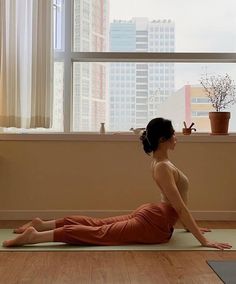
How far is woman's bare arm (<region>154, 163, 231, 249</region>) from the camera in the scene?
8.57 feet

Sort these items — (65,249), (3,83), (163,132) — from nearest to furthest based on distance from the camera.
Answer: (65,249)
(163,132)
(3,83)

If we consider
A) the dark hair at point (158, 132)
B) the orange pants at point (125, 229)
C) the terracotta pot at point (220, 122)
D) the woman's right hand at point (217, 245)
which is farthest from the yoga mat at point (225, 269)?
the terracotta pot at point (220, 122)

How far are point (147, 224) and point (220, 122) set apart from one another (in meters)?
1.46

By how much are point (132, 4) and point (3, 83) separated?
53.7 inches

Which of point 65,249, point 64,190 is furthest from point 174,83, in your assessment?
point 65,249

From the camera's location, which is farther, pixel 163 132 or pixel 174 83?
pixel 174 83

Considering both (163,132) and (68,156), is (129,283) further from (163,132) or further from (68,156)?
(68,156)

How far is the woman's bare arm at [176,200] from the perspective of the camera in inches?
103

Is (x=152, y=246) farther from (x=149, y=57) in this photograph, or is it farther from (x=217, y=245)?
(x=149, y=57)

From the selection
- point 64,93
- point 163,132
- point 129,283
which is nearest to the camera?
point 129,283

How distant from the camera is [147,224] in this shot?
268 centimetres

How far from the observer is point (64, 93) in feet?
13.1

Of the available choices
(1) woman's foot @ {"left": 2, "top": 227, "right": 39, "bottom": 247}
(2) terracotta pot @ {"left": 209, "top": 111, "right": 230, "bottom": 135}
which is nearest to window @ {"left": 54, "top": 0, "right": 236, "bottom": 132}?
(2) terracotta pot @ {"left": 209, "top": 111, "right": 230, "bottom": 135}

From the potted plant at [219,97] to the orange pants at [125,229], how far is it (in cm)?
130
